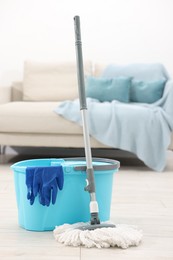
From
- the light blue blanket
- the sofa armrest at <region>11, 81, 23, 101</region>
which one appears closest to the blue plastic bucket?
the light blue blanket

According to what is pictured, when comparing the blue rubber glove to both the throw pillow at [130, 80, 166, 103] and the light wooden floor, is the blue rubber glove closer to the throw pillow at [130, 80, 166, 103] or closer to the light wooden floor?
the light wooden floor

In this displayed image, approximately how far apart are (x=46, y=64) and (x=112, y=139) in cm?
131

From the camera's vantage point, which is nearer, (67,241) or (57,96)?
(67,241)

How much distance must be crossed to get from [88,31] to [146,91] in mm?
Answer: 983

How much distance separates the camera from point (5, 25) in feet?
14.2

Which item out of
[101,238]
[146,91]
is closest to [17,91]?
[146,91]

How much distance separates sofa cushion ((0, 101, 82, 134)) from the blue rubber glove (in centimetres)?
164

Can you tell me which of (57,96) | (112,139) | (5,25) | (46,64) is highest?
(5,25)

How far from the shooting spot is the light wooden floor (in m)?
1.30

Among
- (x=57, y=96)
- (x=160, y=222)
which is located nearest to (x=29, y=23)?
(x=57, y=96)

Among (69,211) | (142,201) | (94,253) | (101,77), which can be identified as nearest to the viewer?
(94,253)

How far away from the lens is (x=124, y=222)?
168 cm

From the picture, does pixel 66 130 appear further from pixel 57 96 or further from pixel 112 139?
pixel 57 96

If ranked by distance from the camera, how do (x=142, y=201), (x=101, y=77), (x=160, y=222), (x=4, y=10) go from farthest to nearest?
(x=4, y=10), (x=101, y=77), (x=142, y=201), (x=160, y=222)
